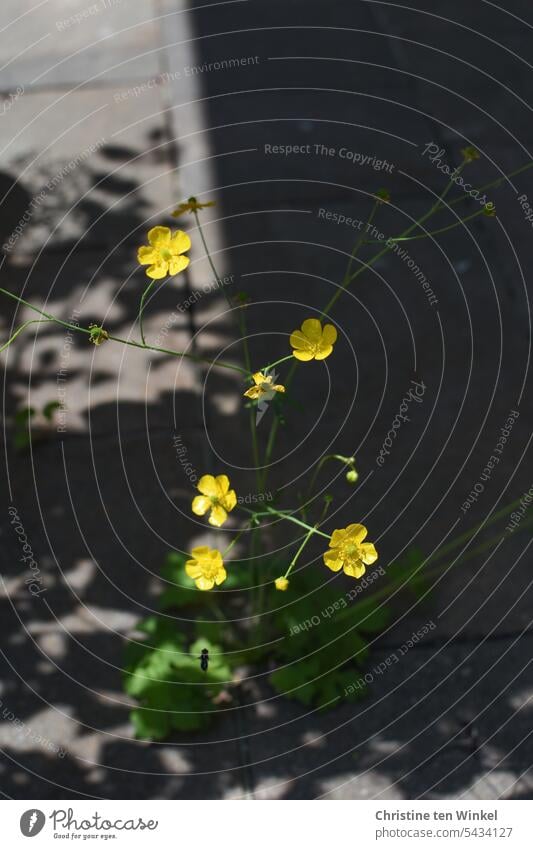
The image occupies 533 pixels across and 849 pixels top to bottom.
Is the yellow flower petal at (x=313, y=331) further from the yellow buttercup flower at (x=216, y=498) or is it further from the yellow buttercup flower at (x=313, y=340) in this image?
the yellow buttercup flower at (x=216, y=498)

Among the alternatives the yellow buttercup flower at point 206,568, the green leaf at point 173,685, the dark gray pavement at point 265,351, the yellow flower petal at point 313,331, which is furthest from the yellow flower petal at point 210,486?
the dark gray pavement at point 265,351

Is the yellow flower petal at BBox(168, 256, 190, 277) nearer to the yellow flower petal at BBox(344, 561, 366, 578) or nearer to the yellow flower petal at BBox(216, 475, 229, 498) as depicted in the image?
the yellow flower petal at BBox(216, 475, 229, 498)

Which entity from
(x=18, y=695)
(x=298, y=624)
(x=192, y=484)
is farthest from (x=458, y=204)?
(x=18, y=695)

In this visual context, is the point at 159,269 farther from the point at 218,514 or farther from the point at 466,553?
the point at 466,553

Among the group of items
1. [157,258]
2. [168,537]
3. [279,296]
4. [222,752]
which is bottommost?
[222,752]

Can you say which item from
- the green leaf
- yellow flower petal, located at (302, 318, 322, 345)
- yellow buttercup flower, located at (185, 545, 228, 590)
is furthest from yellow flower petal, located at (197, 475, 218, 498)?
the green leaf

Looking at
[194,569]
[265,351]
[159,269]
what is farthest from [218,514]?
[265,351]
